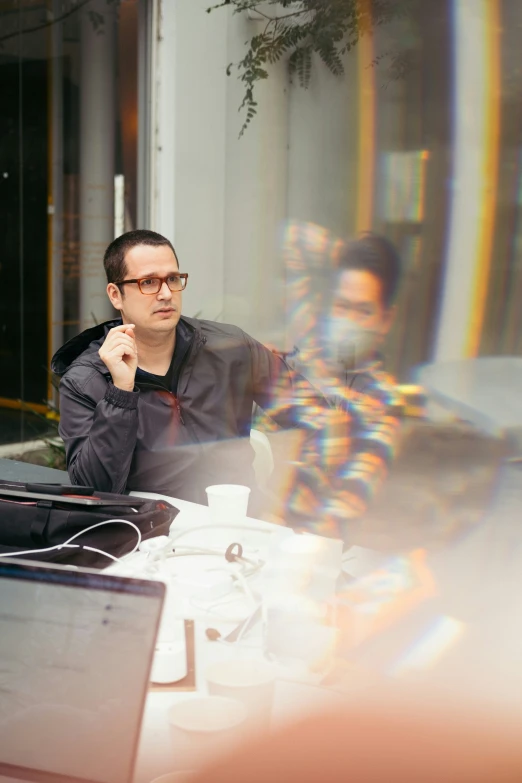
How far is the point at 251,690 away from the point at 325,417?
2015mm

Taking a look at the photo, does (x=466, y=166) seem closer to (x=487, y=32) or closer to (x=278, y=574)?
(x=487, y=32)

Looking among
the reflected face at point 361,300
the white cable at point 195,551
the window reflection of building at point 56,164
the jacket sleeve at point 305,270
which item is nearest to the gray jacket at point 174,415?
the white cable at point 195,551

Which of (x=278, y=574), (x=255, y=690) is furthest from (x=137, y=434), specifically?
(x=255, y=690)

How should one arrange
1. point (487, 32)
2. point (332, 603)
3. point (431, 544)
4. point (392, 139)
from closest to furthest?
point (332, 603) → point (431, 544) → point (487, 32) → point (392, 139)

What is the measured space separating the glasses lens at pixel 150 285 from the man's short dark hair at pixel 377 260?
7.36ft

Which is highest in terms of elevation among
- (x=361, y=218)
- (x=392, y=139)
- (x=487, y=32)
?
(x=487, y=32)

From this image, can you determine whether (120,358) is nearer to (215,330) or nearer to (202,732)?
(215,330)

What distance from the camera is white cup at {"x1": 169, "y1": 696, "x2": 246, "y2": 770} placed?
2.88 feet

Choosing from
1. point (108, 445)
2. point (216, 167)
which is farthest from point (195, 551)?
point (216, 167)

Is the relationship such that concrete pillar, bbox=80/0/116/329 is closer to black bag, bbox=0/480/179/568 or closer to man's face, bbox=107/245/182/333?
man's face, bbox=107/245/182/333

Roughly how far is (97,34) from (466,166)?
2388mm

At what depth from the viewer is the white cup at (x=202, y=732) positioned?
0.88 m

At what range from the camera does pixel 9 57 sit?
184 inches

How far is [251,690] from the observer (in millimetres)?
949
